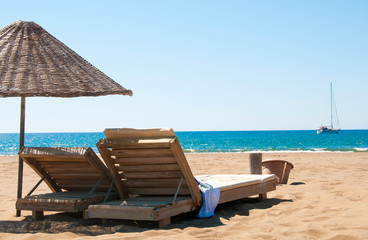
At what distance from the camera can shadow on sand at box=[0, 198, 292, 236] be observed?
→ 4.56m

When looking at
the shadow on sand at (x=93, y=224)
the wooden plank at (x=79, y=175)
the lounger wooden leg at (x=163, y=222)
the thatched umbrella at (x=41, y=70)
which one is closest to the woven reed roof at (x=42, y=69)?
the thatched umbrella at (x=41, y=70)

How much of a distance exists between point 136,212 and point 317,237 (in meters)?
1.77

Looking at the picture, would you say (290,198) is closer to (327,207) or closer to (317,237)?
(327,207)

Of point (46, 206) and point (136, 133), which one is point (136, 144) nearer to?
point (136, 133)

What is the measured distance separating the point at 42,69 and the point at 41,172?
1.33 meters

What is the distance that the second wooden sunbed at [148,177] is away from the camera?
4520 millimetres

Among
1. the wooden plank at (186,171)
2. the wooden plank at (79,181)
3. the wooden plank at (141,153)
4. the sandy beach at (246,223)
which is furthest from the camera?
the wooden plank at (79,181)

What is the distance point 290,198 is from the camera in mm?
6391

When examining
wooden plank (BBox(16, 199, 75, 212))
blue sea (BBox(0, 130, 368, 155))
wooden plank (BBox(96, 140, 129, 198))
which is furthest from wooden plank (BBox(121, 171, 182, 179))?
blue sea (BBox(0, 130, 368, 155))

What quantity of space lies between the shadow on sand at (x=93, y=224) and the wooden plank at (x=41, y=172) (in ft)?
1.23

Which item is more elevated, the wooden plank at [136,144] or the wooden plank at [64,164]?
the wooden plank at [136,144]

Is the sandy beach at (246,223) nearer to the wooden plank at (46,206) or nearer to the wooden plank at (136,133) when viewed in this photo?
the wooden plank at (46,206)

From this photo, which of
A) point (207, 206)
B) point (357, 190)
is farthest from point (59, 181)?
point (357, 190)

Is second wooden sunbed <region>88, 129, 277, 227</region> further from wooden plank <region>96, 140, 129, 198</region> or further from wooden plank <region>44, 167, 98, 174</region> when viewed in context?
wooden plank <region>44, 167, 98, 174</region>
